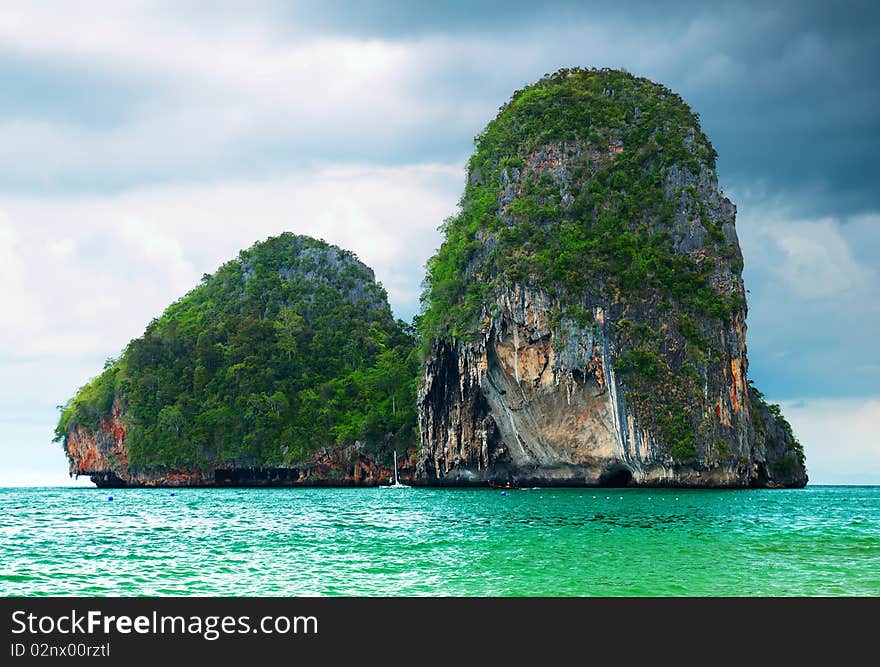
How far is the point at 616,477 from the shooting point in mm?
49781

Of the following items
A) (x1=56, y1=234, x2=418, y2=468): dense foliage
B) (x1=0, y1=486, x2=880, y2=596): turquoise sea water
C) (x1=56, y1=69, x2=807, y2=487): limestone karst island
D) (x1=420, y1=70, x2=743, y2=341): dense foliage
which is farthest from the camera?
(x1=56, y1=234, x2=418, y2=468): dense foliage

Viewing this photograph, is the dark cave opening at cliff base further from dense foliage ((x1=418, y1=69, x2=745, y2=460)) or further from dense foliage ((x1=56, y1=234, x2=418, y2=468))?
dense foliage ((x1=56, y1=234, x2=418, y2=468))

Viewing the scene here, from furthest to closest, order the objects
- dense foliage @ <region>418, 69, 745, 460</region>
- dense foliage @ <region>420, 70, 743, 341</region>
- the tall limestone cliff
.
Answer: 1. dense foliage @ <region>420, 70, 743, 341</region>
2. dense foliage @ <region>418, 69, 745, 460</region>
3. the tall limestone cliff

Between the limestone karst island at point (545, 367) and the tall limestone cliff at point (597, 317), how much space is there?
0.42 feet

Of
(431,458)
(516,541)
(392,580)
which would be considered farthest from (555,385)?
(392,580)

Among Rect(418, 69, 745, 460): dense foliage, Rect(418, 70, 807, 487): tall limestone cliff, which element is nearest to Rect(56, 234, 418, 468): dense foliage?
Rect(418, 70, 807, 487): tall limestone cliff

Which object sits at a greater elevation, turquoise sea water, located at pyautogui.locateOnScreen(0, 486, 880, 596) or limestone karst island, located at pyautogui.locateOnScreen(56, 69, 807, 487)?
limestone karst island, located at pyautogui.locateOnScreen(56, 69, 807, 487)

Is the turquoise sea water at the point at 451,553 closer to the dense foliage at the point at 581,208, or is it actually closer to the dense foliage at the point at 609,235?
the dense foliage at the point at 609,235

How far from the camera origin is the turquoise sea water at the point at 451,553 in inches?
520

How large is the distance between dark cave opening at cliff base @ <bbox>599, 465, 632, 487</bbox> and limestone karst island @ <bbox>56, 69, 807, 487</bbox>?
5.6 inches

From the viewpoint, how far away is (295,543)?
1925cm

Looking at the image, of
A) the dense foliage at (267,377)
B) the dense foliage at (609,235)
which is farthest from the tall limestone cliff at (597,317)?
the dense foliage at (267,377)

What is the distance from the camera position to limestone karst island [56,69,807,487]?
48.0 metres

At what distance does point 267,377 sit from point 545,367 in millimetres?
33297
